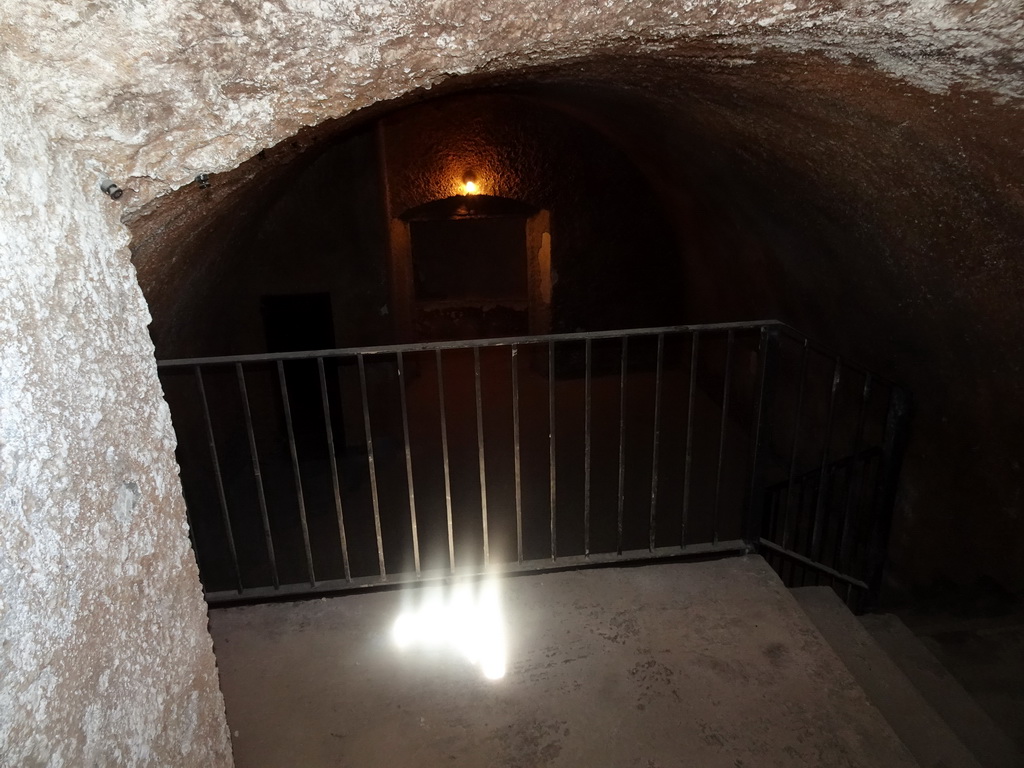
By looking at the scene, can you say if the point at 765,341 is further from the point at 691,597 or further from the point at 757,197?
the point at 757,197

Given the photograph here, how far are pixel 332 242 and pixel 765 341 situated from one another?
12.3 ft

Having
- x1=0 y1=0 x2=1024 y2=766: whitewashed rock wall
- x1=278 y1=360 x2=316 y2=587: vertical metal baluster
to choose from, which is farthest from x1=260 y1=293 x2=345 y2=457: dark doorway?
x1=0 y1=0 x2=1024 y2=766: whitewashed rock wall

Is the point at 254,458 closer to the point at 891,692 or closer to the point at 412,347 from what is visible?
the point at 412,347

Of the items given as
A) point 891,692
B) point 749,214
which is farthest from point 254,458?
point 749,214

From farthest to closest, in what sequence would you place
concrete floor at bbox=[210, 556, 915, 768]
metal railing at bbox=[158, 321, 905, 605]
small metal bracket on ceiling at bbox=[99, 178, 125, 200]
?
metal railing at bbox=[158, 321, 905, 605]
concrete floor at bbox=[210, 556, 915, 768]
small metal bracket on ceiling at bbox=[99, 178, 125, 200]

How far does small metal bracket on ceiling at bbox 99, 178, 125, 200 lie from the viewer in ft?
4.71

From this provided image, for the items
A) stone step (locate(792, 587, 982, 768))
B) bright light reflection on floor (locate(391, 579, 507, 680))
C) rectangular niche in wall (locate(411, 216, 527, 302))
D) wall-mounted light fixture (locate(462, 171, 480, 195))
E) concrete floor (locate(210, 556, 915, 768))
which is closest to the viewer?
concrete floor (locate(210, 556, 915, 768))

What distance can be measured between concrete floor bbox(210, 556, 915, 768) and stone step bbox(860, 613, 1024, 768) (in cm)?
83

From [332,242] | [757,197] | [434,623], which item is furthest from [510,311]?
[434,623]

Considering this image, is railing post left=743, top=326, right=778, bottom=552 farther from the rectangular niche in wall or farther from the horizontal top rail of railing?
the rectangular niche in wall

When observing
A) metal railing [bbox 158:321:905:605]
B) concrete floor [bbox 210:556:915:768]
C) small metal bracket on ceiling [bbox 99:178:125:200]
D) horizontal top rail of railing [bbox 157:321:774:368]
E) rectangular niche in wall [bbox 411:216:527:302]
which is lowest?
metal railing [bbox 158:321:905:605]

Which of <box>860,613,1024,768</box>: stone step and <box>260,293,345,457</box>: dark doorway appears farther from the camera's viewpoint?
<box>260,293,345,457</box>: dark doorway

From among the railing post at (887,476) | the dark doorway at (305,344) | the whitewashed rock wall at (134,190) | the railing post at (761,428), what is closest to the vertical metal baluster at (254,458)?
the whitewashed rock wall at (134,190)

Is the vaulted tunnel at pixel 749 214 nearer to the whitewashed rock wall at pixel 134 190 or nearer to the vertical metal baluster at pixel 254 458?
the whitewashed rock wall at pixel 134 190
